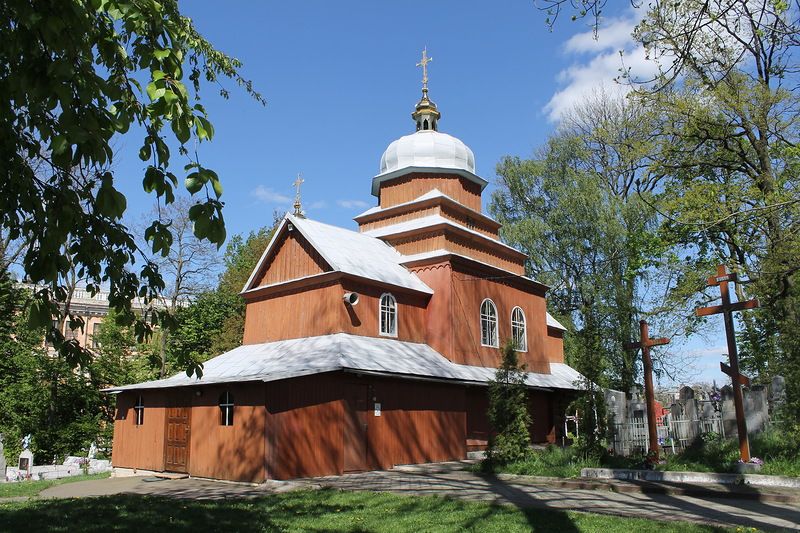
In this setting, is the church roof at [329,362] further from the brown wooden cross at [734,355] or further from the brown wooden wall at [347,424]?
the brown wooden cross at [734,355]

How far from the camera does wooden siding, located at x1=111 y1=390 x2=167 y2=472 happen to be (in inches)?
720

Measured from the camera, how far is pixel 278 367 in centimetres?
1694

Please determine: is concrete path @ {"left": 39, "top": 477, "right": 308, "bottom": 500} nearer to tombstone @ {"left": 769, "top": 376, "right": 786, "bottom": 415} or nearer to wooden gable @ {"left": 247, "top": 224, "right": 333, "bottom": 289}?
wooden gable @ {"left": 247, "top": 224, "right": 333, "bottom": 289}

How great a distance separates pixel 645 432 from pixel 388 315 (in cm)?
856

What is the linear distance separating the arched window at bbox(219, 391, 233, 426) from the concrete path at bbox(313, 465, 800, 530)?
292cm

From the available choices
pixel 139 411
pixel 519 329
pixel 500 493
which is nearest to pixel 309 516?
pixel 500 493

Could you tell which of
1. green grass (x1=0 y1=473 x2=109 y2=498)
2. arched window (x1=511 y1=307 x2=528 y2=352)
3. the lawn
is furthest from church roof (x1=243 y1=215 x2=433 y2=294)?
green grass (x1=0 y1=473 x2=109 y2=498)

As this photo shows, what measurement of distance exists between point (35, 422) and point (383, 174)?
17.1m

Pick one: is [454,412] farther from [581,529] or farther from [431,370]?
[581,529]

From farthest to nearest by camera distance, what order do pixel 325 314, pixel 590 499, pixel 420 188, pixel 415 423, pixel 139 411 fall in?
pixel 420 188 < pixel 325 314 < pixel 139 411 < pixel 415 423 < pixel 590 499

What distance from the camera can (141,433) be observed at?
19.0 m

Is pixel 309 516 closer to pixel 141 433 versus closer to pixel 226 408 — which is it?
pixel 226 408

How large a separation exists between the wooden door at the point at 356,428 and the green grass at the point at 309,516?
16.3ft

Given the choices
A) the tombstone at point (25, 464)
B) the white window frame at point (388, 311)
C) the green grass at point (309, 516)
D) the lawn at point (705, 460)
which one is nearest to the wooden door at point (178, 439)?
the tombstone at point (25, 464)
